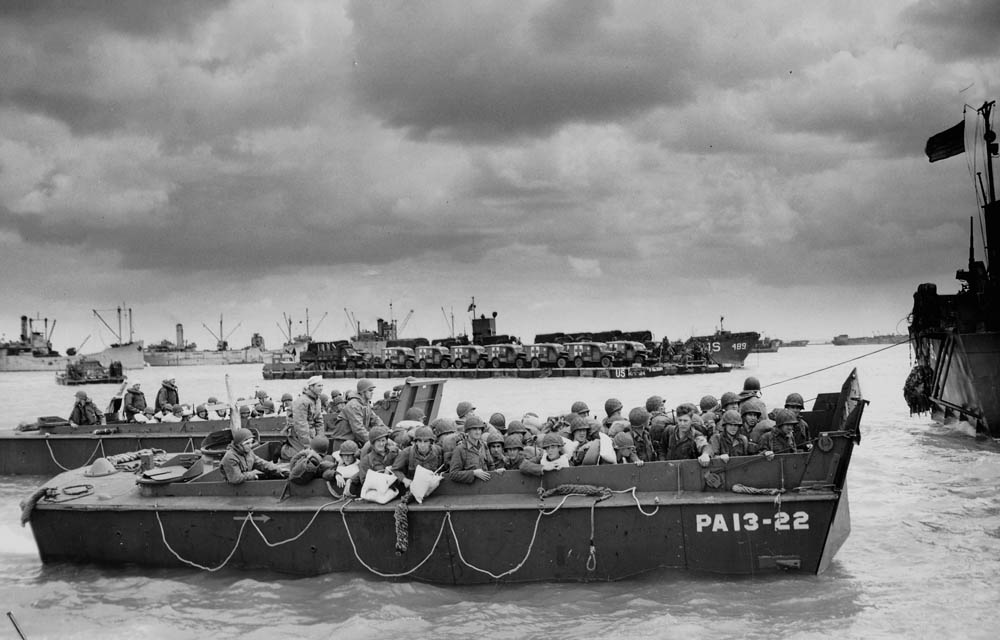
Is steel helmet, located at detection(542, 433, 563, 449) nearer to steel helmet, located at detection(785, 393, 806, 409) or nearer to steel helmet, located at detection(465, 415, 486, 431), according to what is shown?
steel helmet, located at detection(465, 415, 486, 431)

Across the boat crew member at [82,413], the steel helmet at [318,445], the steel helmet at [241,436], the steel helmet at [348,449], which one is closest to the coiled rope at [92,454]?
the boat crew member at [82,413]

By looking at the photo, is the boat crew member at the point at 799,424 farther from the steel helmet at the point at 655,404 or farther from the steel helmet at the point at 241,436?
the steel helmet at the point at 241,436

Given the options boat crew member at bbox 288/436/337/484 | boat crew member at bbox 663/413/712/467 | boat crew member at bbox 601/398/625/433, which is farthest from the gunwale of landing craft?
boat crew member at bbox 601/398/625/433

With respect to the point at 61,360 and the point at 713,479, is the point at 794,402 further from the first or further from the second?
the point at 61,360

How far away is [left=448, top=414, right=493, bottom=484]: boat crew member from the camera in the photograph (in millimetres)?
8133

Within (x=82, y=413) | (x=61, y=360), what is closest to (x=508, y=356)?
(x=82, y=413)

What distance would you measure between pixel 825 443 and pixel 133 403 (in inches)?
613

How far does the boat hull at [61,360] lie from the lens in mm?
77938

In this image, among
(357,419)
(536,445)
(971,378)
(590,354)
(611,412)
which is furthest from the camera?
(590,354)

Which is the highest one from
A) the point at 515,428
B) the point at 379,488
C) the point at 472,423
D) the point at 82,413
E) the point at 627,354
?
the point at 627,354

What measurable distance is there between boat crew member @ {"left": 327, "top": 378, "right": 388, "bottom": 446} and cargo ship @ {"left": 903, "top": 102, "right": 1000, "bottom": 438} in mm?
12679

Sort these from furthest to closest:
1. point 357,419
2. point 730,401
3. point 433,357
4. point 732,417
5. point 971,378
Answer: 1. point 433,357
2. point 971,378
3. point 357,419
4. point 730,401
5. point 732,417

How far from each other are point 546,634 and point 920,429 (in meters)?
17.2

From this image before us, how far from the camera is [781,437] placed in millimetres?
7957
